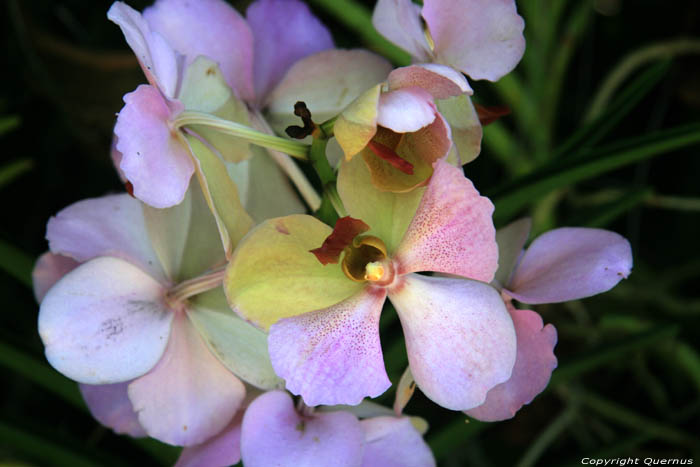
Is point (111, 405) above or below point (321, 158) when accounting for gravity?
below

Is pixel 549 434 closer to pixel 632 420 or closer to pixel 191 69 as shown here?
pixel 632 420

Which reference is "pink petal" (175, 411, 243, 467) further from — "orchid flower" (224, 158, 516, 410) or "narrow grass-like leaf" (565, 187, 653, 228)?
"narrow grass-like leaf" (565, 187, 653, 228)

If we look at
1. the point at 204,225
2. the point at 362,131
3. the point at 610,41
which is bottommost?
the point at 610,41

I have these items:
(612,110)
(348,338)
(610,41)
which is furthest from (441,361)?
(610,41)

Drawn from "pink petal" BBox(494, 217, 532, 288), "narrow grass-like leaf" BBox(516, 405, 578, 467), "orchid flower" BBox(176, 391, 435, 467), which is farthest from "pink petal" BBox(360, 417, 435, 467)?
"narrow grass-like leaf" BBox(516, 405, 578, 467)

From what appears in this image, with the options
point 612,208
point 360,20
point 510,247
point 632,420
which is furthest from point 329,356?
point 632,420

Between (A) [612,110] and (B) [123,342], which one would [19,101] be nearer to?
(B) [123,342]

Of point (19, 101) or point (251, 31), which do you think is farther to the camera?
point (19, 101)
